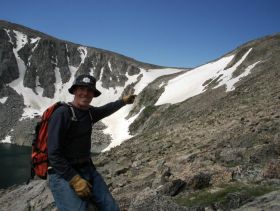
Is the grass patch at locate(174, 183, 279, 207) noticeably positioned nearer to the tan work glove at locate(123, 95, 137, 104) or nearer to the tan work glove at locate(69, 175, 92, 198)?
the tan work glove at locate(123, 95, 137, 104)

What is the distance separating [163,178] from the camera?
44.5ft

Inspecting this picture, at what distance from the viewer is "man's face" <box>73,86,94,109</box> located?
6.95 m

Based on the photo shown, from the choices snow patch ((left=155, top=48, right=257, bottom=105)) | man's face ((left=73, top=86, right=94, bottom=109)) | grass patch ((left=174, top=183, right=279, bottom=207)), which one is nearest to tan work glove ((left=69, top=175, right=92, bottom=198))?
man's face ((left=73, top=86, right=94, bottom=109))

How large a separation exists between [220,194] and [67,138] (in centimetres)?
501

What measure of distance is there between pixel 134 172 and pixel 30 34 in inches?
5049

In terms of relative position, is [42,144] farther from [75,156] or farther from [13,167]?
[13,167]

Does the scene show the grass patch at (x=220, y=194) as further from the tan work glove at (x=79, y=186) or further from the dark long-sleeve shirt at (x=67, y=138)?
the tan work glove at (x=79, y=186)

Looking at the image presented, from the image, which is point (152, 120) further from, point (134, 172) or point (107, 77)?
point (107, 77)

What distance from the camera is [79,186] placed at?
20.8 ft

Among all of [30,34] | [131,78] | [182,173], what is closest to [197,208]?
[182,173]

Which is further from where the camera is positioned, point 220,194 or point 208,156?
point 208,156

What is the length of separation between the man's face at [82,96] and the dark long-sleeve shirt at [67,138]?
0.37 feet

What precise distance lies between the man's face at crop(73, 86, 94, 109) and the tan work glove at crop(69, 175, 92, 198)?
1.35 m

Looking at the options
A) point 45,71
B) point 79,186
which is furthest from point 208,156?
point 45,71
